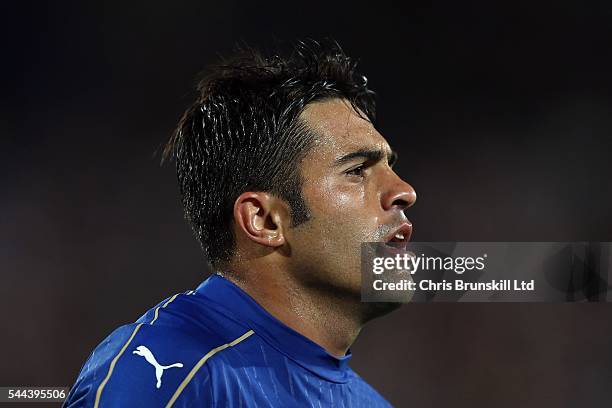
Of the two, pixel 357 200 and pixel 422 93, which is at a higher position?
pixel 422 93

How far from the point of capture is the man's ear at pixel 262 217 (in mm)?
966

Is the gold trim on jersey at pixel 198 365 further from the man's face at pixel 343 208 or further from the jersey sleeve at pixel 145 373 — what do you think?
the man's face at pixel 343 208

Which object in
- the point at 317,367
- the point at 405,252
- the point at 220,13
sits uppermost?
the point at 220,13

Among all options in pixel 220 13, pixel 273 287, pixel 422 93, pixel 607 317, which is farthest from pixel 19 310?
pixel 607 317

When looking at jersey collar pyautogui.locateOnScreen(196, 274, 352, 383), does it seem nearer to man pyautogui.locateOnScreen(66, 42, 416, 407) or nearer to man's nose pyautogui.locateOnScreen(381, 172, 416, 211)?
man pyautogui.locateOnScreen(66, 42, 416, 407)

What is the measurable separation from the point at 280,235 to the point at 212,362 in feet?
0.63

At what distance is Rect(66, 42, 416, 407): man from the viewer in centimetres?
89

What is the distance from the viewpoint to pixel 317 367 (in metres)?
0.96

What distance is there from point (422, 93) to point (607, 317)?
2.68 feet

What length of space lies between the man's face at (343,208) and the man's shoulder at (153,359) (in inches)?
5.0

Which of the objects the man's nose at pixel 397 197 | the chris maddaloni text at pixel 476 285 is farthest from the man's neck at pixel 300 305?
the chris maddaloni text at pixel 476 285

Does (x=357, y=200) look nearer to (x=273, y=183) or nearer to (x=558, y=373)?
(x=273, y=183)

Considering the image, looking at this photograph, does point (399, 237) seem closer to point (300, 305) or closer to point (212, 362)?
point (300, 305)

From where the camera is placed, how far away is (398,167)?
2.26 m
